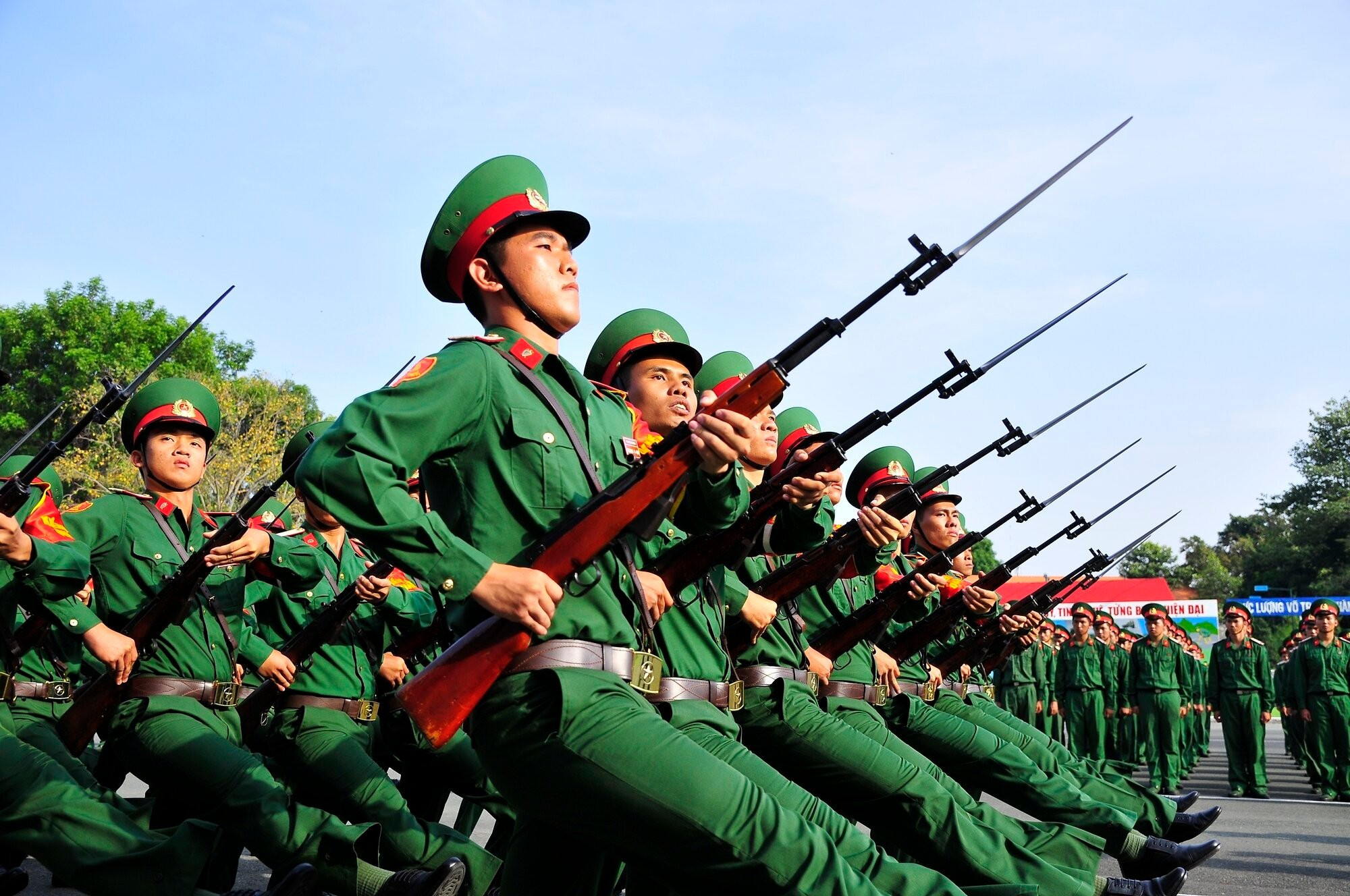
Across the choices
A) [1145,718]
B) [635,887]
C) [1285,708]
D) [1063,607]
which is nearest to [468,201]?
[635,887]

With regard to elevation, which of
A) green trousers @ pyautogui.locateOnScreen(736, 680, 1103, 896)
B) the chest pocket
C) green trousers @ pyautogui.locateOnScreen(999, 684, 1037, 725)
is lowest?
the chest pocket

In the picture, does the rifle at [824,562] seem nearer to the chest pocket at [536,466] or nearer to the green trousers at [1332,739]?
the chest pocket at [536,466]

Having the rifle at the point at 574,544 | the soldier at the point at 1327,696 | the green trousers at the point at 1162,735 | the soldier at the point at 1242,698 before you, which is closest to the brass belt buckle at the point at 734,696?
the rifle at the point at 574,544

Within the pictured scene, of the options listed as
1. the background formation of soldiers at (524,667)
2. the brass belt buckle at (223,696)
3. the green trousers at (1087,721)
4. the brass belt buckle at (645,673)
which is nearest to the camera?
the background formation of soldiers at (524,667)

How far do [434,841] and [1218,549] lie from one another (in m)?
83.2

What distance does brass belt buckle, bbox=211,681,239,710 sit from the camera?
249 inches

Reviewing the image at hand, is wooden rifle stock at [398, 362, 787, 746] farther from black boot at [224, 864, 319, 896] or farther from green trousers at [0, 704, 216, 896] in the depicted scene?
green trousers at [0, 704, 216, 896]

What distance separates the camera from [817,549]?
634cm

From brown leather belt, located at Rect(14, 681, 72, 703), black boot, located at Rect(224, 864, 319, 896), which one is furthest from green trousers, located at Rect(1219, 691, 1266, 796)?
black boot, located at Rect(224, 864, 319, 896)

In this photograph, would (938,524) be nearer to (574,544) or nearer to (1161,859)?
(1161,859)

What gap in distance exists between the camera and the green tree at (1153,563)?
3056 inches

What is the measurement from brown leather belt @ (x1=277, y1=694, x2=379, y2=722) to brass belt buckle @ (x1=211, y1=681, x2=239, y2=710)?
52cm

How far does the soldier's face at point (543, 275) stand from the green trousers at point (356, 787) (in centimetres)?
285

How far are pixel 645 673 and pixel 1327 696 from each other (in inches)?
576
